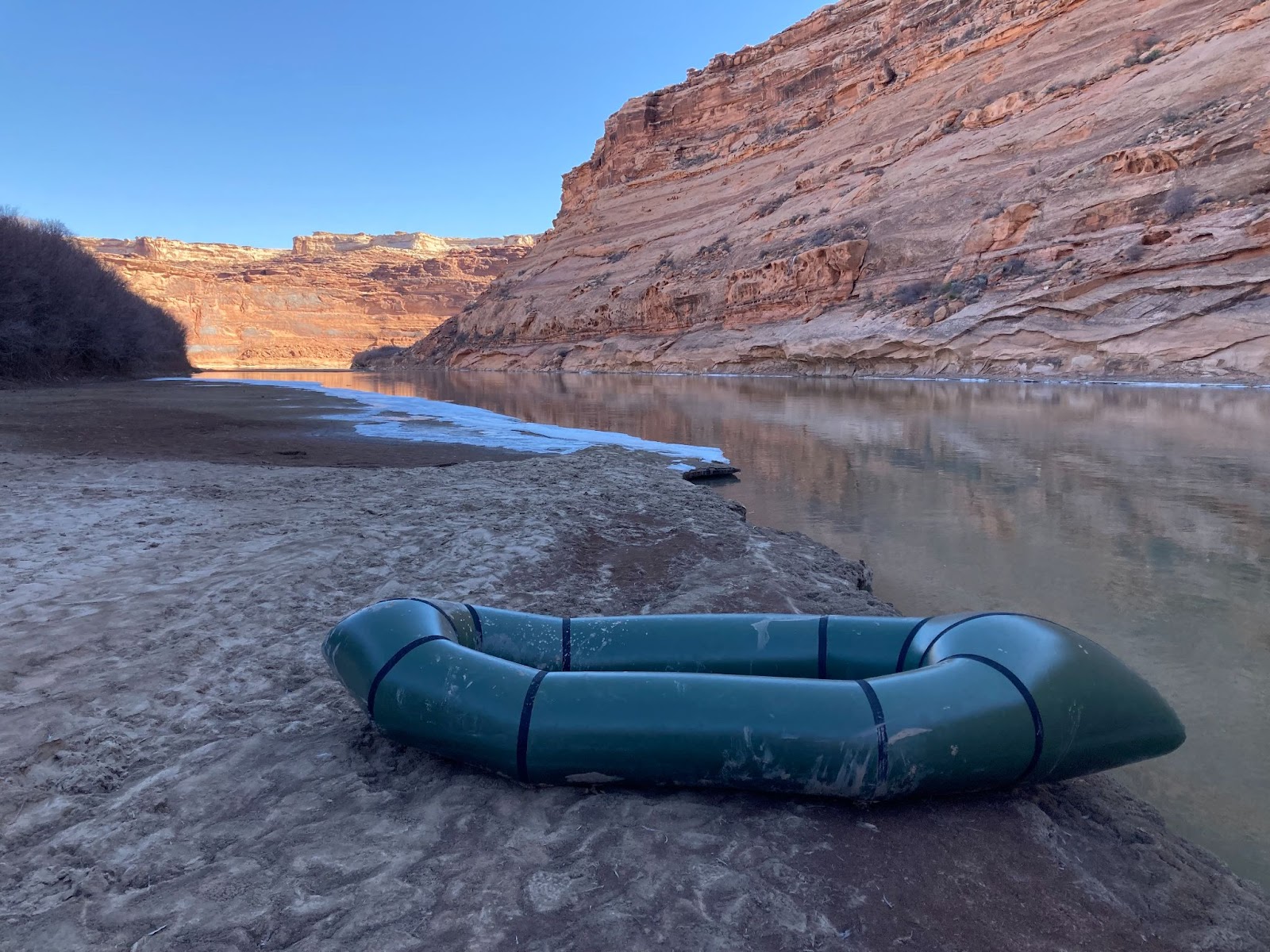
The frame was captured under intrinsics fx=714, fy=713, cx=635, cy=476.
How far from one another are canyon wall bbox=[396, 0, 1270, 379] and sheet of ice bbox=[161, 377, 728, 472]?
678 inches

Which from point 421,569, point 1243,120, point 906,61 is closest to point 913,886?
point 421,569

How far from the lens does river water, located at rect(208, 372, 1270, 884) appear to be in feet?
9.39

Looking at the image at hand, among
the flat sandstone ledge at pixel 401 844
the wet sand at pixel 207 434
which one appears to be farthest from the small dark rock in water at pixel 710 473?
the flat sandstone ledge at pixel 401 844

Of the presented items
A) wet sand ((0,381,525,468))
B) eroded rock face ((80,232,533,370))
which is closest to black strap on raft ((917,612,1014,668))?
wet sand ((0,381,525,468))

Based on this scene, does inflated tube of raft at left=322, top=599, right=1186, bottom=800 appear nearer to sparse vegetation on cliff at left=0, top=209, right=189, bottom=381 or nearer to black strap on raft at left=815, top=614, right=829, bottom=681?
black strap on raft at left=815, top=614, right=829, bottom=681

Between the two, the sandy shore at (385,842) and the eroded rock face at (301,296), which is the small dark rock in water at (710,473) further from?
the eroded rock face at (301,296)

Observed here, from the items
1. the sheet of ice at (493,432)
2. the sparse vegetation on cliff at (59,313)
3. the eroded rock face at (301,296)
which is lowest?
the sheet of ice at (493,432)

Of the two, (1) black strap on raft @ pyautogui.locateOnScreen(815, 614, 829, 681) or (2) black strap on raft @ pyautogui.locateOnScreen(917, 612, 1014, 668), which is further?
(1) black strap on raft @ pyautogui.locateOnScreen(815, 614, 829, 681)

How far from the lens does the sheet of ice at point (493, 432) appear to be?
9.98 metres

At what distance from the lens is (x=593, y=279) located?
1927 inches

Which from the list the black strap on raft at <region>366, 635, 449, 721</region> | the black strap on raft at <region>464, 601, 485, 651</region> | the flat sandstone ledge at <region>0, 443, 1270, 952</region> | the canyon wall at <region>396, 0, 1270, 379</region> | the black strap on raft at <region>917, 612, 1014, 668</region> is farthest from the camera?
the canyon wall at <region>396, 0, 1270, 379</region>

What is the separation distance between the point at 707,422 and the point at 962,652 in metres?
12.2

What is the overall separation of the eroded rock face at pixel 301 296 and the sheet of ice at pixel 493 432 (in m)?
69.0

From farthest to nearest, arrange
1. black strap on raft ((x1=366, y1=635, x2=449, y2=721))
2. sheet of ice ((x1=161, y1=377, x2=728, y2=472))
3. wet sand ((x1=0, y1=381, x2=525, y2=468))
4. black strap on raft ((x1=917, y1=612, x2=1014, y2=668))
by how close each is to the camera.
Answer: sheet of ice ((x1=161, y1=377, x2=728, y2=472)) → wet sand ((x1=0, y1=381, x2=525, y2=468)) → black strap on raft ((x1=917, y1=612, x2=1014, y2=668)) → black strap on raft ((x1=366, y1=635, x2=449, y2=721))
